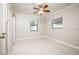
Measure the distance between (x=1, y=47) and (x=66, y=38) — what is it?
2682 mm

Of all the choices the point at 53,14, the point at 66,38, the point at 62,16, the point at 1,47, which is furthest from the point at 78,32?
the point at 1,47

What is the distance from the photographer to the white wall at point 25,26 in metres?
4.71

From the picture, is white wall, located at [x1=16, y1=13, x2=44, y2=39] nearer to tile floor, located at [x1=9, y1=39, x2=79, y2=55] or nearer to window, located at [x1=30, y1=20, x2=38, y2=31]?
window, located at [x1=30, y1=20, x2=38, y2=31]

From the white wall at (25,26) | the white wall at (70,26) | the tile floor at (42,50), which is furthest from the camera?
the white wall at (25,26)

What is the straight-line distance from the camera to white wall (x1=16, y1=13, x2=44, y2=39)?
15.5 feet

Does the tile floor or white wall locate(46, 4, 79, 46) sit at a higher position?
white wall locate(46, 4, 79, 46)

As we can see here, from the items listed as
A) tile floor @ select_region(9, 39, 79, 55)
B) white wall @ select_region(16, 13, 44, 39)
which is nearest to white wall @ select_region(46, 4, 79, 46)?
tile floor @ select_region(9, 39, 79, 55)

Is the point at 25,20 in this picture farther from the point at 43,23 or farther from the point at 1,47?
the point at 1,47

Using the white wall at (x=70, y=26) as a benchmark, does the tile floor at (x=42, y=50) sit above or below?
below

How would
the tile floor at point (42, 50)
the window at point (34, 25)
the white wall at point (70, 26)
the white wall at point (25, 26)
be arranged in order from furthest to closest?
the window at point (34, 25)
the white wall at point (25, 26)
the white wall at point (70, 26)
the tile floor at point (42, 50)

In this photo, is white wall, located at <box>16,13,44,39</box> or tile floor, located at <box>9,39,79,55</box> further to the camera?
white wall, located at <box>16,13,44,39</box>

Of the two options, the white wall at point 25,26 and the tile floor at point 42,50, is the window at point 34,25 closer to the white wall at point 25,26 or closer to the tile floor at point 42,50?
the white wall at point 25,26

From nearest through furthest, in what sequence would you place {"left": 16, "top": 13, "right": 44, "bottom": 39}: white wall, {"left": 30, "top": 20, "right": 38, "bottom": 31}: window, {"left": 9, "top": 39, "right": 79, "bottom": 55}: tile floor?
{"left": 9, "top": 39, "right": 79, "bottom": 55}: tile floor < {"left": 16, "top": 13, "right": 44, "bottom": 39}: white wall < {"left": 30, "top": 20, "right": 38, "bottom": 31}: window

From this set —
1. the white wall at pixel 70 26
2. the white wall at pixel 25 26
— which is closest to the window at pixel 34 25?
the white wall at pixel 25 26
